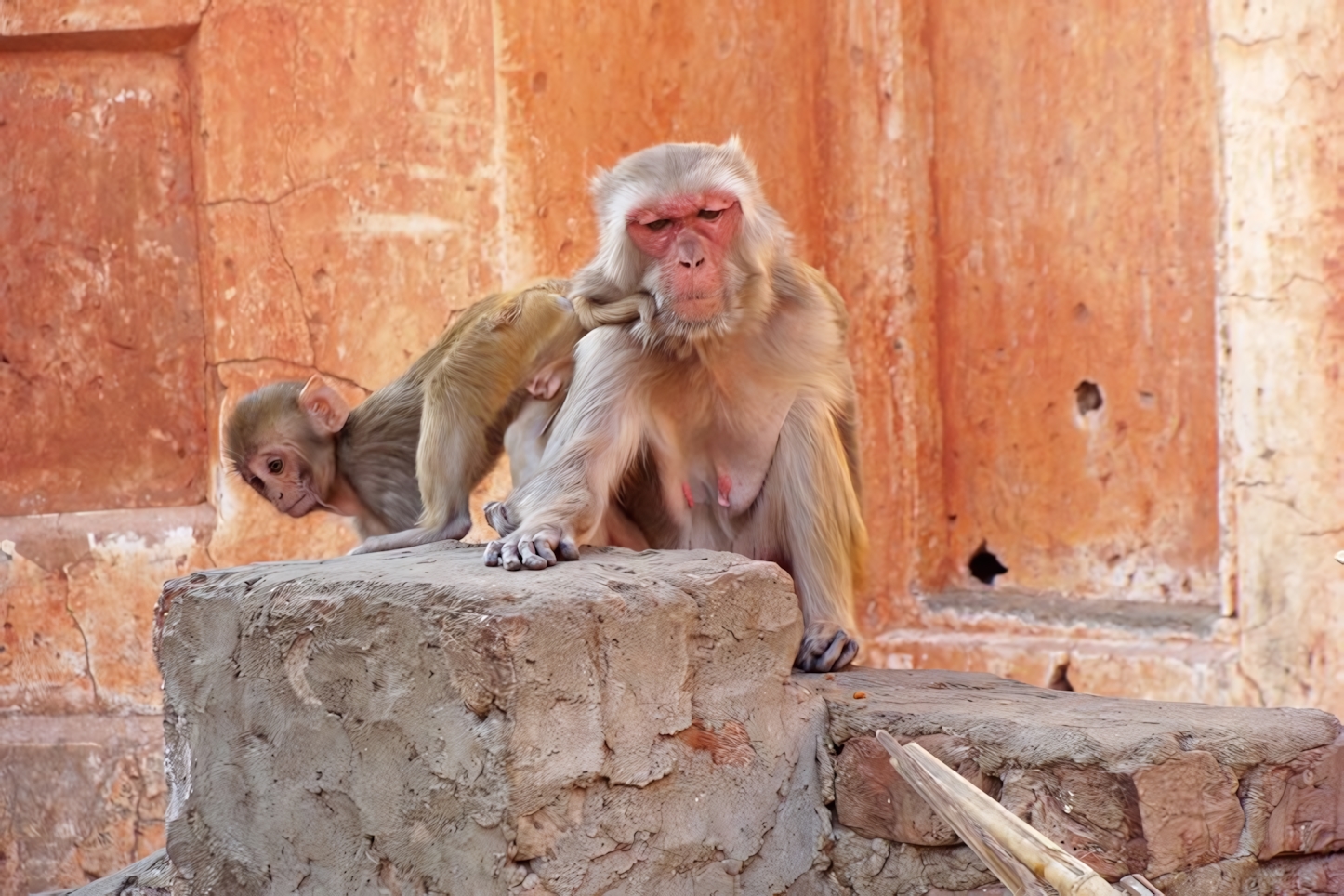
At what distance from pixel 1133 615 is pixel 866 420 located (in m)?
1.40

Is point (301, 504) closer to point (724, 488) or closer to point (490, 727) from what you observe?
point (724, 488)

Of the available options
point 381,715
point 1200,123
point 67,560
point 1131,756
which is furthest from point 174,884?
point 1200,123

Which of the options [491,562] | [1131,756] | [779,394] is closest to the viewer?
[1131,756]

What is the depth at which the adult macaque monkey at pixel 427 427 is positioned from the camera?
4.68 metres

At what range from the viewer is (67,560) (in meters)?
6.80

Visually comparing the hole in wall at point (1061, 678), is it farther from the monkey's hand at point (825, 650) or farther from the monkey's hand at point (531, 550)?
the monkey's hand at point (531, 550)

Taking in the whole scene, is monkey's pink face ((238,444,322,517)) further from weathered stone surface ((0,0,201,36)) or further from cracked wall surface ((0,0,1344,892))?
weathered stone surface ((0,0,201,36))

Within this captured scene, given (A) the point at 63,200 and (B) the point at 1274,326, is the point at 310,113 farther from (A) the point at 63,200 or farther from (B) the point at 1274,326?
(B) the point at 1274,326

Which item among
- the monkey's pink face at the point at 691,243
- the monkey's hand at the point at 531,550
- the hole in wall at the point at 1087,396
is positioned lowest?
the monkey's hand at the point at 531,550

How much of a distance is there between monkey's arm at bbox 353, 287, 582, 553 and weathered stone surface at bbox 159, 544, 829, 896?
859 mm

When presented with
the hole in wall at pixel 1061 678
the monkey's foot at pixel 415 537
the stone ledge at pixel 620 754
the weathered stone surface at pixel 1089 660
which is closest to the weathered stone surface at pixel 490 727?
the stone ledge at pixel 620 754

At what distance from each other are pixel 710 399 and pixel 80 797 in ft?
12.1

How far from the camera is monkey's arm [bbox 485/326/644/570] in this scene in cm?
398

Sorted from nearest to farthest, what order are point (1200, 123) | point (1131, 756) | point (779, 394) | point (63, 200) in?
1. point (1131, 756)
2. point (779, 394)
3. point (1200, 123)
4. point (63, 200)
